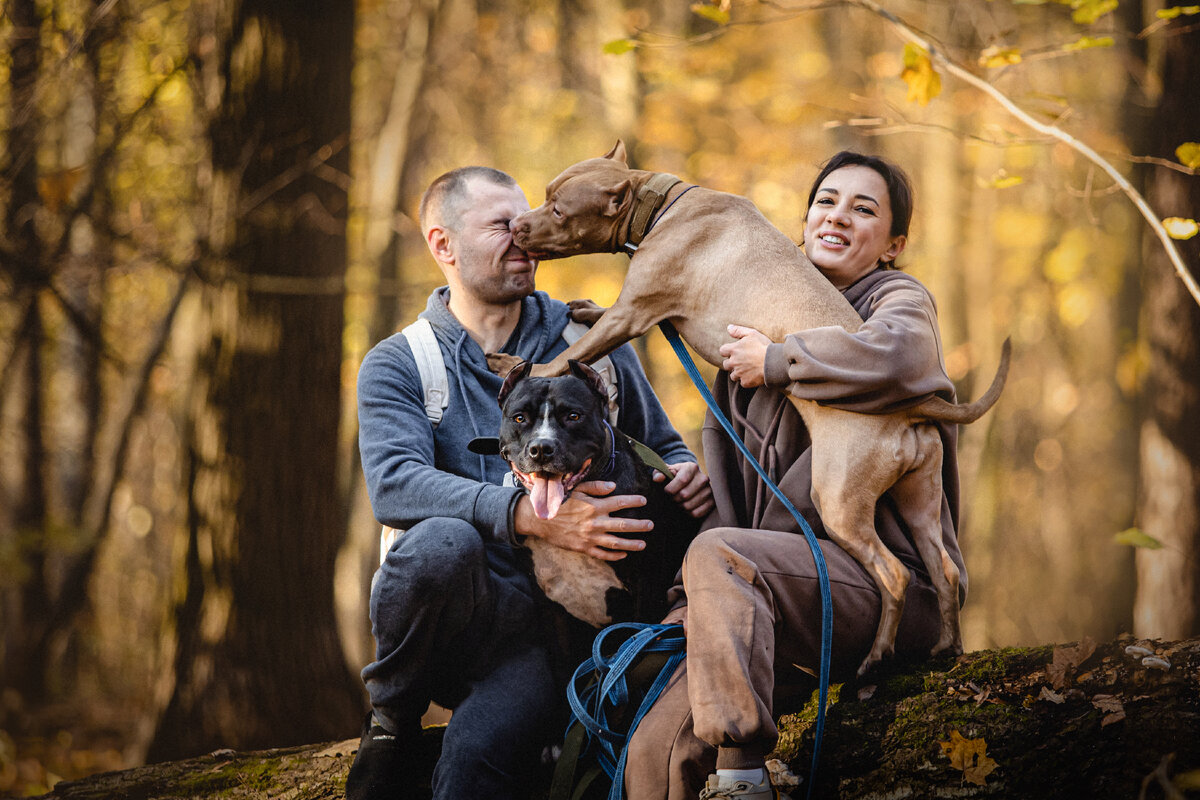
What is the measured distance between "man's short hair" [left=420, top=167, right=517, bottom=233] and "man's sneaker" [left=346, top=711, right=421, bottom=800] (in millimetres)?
1864

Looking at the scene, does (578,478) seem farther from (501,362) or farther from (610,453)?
(501,362)

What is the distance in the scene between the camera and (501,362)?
3371mm

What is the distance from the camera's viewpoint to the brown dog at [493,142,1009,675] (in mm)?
2809

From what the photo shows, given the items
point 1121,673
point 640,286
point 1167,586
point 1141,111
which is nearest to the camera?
point 1121,673

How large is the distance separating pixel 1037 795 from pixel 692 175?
37.0ft

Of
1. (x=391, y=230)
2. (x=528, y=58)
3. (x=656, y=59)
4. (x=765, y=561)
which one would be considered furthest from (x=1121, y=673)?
(x=528, y=58)

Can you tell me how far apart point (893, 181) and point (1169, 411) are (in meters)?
3.93

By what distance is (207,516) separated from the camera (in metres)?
5.62

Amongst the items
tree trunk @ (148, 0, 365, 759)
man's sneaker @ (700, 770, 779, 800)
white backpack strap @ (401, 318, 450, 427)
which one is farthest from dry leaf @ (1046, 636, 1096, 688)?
tree trunk @ (148, 0, 365, 759)

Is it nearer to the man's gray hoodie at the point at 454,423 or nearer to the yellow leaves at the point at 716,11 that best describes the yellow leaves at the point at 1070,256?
the yellow leaves at the point at 716,11

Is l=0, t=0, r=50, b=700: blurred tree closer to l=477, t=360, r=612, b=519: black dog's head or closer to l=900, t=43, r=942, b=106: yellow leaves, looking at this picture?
l=477, t=360, r=612, b=519: black dog's head

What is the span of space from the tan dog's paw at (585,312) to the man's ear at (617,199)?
39cm

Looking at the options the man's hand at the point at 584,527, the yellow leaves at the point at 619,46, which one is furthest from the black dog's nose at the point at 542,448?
the yellow leaves at the point at 619,46

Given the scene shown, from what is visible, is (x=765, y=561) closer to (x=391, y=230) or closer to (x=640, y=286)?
(x=640, y=286)
